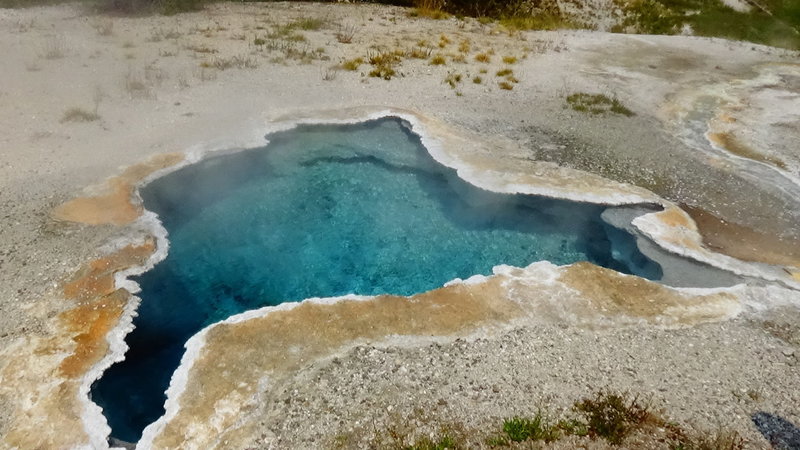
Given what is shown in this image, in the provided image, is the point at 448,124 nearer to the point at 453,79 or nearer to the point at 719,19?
the point at 453,79

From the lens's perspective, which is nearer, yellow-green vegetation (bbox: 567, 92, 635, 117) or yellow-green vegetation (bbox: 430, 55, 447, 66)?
yellow-green vegetation (bbox: 567, 92, 635, 117)

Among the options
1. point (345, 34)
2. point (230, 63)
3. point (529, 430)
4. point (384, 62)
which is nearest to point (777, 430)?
point (529, 430)

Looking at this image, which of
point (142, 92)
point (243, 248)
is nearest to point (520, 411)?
point (243, 248)

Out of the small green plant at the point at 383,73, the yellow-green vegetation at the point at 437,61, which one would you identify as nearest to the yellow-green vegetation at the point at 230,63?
the small green plant at the point at 383,73

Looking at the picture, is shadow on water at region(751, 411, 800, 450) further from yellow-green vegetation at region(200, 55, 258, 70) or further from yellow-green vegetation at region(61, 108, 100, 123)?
yellow-green vegetation at region(200, 55, 258, 70)

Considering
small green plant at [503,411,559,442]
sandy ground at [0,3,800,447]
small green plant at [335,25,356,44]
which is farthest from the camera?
small green plant at [335,25,356,44]

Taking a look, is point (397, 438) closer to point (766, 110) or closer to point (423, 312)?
point (423, 312)

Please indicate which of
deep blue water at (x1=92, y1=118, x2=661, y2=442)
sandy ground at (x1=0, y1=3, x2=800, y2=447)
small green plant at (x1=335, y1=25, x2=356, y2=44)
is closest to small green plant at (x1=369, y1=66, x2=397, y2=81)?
sandy ground at (x1=0, y1=3, x2=800, y2=447)
